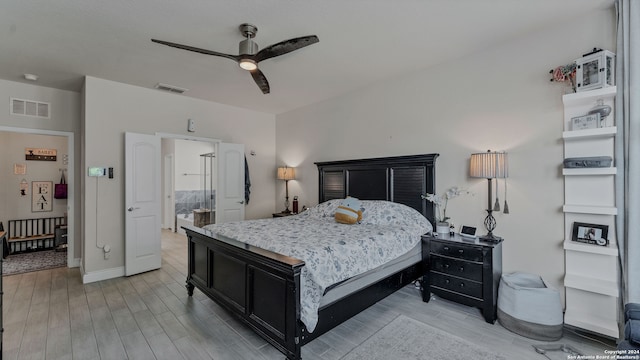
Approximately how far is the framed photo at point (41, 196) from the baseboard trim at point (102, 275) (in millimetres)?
2846

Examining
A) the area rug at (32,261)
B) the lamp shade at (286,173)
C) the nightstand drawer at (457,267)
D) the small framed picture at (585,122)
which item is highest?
the small framed picture at (585,122)

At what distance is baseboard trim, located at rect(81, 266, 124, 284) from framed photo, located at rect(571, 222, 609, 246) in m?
5.53

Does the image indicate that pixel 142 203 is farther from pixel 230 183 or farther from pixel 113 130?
pixel 230 183

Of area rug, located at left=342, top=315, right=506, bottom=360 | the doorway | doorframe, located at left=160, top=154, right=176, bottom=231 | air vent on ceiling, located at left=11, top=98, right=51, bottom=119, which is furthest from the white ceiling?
doorframe, located at left=160, top=154, right=176, bottom=231

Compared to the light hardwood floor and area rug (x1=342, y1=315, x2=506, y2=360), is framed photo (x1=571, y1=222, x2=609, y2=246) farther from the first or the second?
area rug (x1=342, y1=315, x2=506, y2=360)

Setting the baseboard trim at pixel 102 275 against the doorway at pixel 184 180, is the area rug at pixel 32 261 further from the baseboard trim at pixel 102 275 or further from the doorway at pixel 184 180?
the doorway at pixel 184 180

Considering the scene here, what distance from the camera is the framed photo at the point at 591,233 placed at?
7.90ft

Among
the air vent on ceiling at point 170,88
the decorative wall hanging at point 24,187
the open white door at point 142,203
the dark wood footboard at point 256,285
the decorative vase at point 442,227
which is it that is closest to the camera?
the dark wood footboard at point 256,285

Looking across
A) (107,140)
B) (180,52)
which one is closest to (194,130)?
(107,140)

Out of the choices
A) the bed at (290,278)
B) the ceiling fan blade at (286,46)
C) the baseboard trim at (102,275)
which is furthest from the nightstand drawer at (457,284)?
the baseboard trim at (102,275)

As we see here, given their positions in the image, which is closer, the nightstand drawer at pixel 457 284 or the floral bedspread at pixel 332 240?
the floral bedspread at pixel 332 240

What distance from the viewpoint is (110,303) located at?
3.15 metres

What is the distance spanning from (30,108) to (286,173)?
396cm

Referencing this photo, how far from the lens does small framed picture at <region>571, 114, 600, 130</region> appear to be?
241 cm
